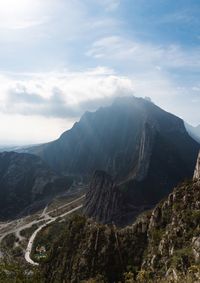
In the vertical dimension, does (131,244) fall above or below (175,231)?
below

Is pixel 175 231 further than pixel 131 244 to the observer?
No

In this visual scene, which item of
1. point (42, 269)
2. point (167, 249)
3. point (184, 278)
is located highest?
point (184, 278)

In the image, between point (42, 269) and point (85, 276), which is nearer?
point (85, 276)

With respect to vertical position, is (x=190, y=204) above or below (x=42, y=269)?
above

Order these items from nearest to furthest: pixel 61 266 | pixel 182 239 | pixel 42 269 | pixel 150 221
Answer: pixel 182 239 < pixel 150 221 < pixel 61 266 < pixel 42 269

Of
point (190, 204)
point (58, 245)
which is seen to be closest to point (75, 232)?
point (58, 245)

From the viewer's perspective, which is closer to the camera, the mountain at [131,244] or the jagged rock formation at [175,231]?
the jagged rock formation at [175,231]

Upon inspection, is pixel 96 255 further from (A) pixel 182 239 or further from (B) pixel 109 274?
(A) pixel 182 239

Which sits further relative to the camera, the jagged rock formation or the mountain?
the mountain
